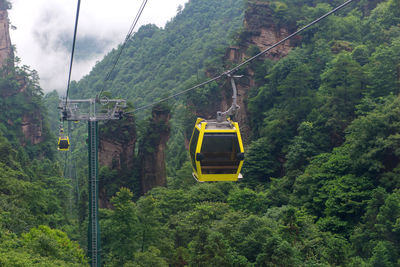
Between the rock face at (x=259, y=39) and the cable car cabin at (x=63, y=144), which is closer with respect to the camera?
the cable car cabin at (x=63, y=144)

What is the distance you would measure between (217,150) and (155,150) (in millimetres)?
37583

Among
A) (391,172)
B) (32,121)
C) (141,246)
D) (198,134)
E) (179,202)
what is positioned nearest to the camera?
(198,134)

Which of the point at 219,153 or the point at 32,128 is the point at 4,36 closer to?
the point at 32,128

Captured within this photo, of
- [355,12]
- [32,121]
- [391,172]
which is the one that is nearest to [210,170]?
[391,172]

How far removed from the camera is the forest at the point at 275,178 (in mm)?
23047

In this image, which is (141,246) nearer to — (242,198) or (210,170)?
(242,198)

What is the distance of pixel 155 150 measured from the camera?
166ft

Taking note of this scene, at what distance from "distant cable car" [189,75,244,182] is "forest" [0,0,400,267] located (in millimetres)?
7134

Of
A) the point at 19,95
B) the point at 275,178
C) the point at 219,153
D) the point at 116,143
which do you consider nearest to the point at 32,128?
the point at 19,95

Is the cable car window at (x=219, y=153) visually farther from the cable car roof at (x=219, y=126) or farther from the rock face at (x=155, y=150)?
the rock face at (x=155, y=150)

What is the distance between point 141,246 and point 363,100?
17.2 m

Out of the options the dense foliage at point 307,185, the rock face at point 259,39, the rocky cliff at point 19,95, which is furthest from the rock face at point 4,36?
the dense foliage at point 307,185

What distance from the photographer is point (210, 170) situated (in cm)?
1364

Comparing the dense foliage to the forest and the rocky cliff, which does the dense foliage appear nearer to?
the forest
